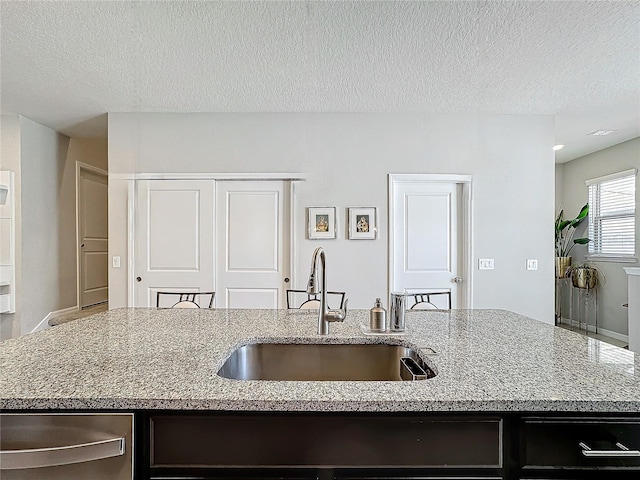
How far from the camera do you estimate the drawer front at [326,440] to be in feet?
3.01

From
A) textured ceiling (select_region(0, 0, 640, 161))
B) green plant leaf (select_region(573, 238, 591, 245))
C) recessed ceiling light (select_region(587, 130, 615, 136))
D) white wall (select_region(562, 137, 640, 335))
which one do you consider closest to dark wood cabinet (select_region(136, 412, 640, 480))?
textured ceiling (select_region(0, 0, 640, 161))

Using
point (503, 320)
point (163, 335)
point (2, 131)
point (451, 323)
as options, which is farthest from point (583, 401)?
point (2, 131)

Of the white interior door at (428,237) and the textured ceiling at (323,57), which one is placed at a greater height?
the textured ceiling at (323,57)

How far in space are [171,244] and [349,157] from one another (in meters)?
2.10

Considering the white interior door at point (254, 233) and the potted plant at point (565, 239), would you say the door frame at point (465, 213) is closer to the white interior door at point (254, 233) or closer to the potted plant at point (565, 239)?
the white interior door at point (254, 233)

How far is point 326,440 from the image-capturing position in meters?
0.92

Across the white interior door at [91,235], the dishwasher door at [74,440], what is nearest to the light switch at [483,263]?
the dishwasher door at [74,440]

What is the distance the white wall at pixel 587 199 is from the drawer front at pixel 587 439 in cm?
497

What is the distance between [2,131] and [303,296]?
3751 millimetres

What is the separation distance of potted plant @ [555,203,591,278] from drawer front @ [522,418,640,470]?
17.6 ft

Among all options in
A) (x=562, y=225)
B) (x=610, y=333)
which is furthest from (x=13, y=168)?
(x=610, y=333)

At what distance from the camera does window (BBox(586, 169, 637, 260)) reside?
4863 millimetres

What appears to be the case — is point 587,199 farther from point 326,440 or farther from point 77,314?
point 77,314

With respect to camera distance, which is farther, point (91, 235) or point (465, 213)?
point (91, 235)
